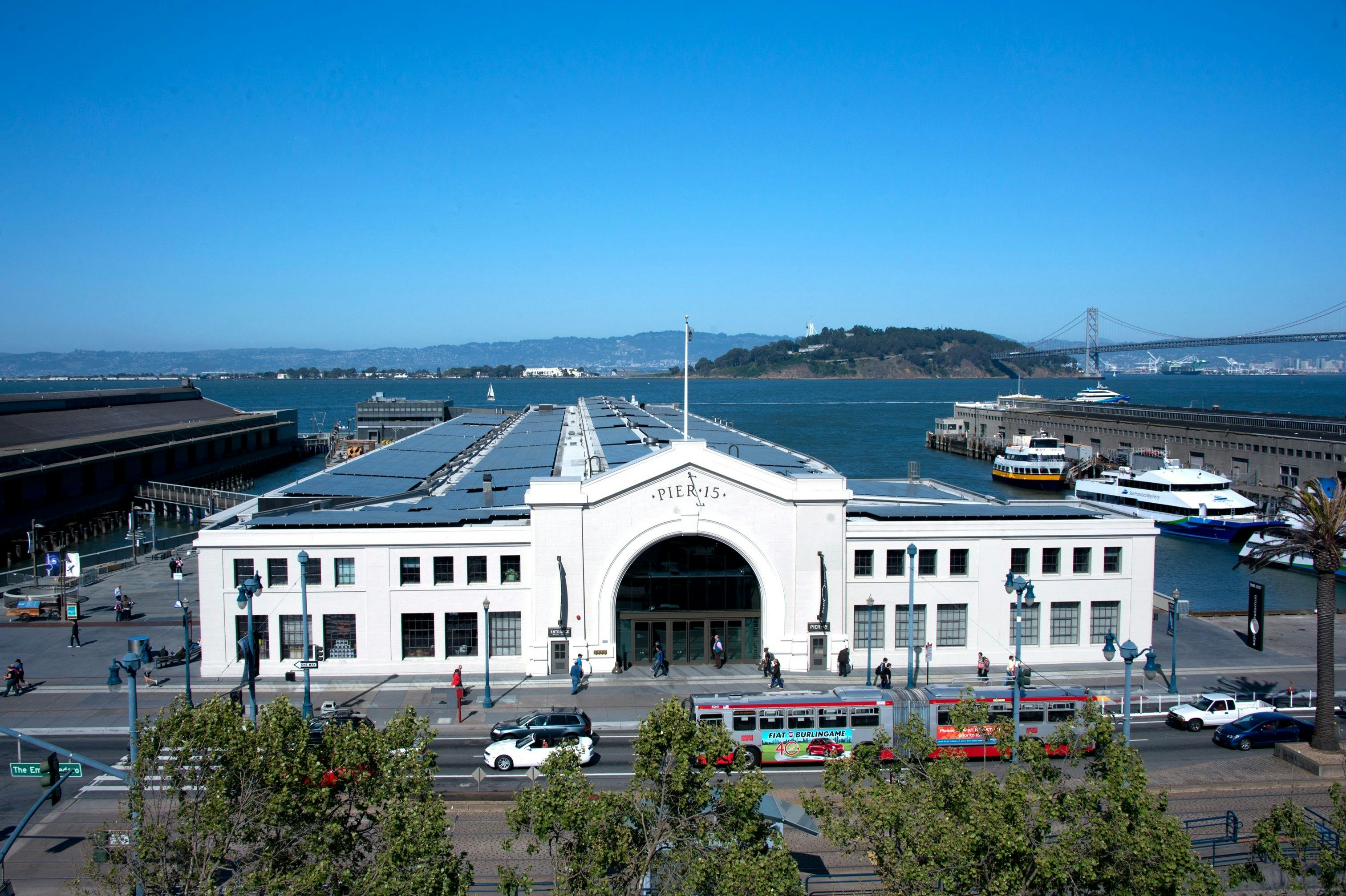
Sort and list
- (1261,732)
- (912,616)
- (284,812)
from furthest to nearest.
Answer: (912,616)
(1261,732)
(284,812)

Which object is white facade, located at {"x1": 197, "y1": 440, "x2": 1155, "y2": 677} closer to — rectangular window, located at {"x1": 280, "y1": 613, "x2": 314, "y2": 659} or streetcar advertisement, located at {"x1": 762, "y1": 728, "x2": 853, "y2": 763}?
rectangular window, located at {"x1": 280, "y1": 613, "x2": 314, "y2": 659}

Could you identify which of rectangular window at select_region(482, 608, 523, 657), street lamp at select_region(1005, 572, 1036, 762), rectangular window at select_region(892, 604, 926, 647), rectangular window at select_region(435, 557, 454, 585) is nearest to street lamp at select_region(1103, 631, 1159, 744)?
street lamp at select_region(1005, 572, 1036, 762)

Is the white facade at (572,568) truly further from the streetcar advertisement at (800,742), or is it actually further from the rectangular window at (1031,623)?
the streetcar advertisement at (800,742)

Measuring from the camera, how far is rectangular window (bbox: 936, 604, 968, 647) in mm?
37094

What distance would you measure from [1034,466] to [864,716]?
9574cm

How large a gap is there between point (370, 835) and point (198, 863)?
2.91 meters

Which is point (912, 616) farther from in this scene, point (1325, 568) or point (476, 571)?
point (476, 571)

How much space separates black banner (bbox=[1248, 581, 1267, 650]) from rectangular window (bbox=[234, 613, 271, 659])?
39.6m

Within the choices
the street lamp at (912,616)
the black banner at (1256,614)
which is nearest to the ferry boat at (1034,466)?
the black banner at (1256,614)

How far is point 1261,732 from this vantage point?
29094 mm

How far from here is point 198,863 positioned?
47.6 feet

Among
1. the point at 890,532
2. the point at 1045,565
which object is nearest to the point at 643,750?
the point at 890,532

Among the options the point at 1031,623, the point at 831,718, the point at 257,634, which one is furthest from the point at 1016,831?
the point at 257,634

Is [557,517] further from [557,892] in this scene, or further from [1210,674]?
[1210,674]
